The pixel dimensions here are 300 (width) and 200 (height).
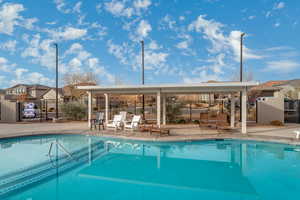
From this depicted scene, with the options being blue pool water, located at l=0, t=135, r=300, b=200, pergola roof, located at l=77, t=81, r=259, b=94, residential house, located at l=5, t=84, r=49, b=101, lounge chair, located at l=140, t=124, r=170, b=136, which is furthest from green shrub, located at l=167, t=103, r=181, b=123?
residential house, located at l=5, t=84, r=49, b=101

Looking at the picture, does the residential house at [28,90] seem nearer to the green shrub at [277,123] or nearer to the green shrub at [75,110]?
the green shrub at [75,110]

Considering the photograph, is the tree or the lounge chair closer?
the lounge chair

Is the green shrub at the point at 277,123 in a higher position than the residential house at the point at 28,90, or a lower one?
lower

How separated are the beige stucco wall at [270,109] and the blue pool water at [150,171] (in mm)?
5795

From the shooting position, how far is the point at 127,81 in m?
32.7

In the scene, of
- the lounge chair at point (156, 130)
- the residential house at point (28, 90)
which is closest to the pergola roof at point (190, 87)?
the lounge chair at point (156, 130)

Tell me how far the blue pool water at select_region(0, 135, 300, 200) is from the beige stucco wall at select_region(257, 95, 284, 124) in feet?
19.0

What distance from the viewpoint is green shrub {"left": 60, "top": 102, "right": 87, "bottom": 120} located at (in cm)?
1603

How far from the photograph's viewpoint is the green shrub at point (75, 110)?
1603 centimetres

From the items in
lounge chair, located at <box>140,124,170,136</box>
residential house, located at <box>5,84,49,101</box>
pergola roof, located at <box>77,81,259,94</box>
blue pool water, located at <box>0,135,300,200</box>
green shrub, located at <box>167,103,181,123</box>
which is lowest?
blue pool water, located at <box>0,135,300,200</box>

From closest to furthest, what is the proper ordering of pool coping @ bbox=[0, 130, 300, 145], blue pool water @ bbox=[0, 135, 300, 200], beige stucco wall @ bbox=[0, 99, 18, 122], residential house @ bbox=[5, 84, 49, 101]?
blue pool water @ bbox=[0, 135, 300, 200] < pool coping @ bbox=[0, 130, 300, 145] < beige stucco wall @ bbox=[0, 99, 18, 122] < residential house @ bbox=[5, 84, 49, 101]

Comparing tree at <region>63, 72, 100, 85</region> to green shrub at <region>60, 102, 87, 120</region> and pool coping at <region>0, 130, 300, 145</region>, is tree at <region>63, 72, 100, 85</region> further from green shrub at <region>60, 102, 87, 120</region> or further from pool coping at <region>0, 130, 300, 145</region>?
pool coping at <region>0, 130, 300, 145</region>

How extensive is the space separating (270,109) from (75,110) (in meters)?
15.4

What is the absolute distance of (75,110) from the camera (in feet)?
52.6
